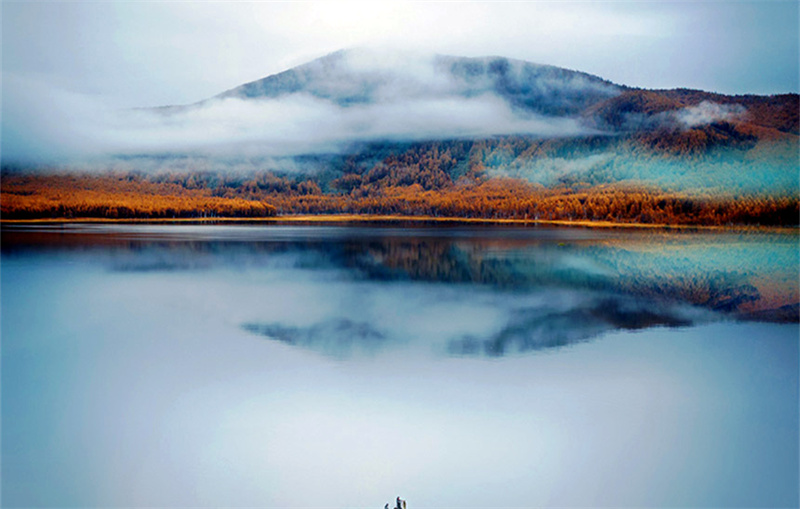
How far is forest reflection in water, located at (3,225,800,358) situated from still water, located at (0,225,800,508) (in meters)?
0.07

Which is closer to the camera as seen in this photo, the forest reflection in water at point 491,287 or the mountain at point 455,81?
the forest reflection in water at point 491,287

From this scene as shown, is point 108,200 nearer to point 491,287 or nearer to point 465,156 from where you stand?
Answer: point 491,287

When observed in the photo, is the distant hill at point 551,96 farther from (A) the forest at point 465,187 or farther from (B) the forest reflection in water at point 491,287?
(B) the forest reflection in water at point 491,287

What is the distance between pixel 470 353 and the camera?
629 centimetres

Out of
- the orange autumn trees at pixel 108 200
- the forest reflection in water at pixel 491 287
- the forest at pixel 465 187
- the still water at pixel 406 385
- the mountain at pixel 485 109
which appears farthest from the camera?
the mountain at pixel 485 109

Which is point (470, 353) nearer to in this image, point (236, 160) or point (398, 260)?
point (398, 260)

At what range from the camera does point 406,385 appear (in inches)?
214

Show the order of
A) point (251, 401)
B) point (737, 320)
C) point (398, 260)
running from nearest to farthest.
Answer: point (251, 401)
point (737, 320)
point (398, 260)

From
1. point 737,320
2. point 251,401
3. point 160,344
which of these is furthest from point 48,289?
point 737,320

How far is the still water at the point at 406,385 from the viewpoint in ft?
13.1

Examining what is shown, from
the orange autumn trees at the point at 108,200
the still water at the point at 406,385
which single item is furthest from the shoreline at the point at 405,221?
the still water at the point at 406,385

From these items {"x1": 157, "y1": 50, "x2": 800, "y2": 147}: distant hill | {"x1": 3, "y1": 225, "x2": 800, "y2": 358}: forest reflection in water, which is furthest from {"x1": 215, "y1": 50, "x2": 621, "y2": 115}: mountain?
{"x1": 3, "y1": 225, "x2": 800, "y2": 358}: forest reflection in water

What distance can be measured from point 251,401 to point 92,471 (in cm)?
134

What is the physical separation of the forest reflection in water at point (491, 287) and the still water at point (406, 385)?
0.07 metres
